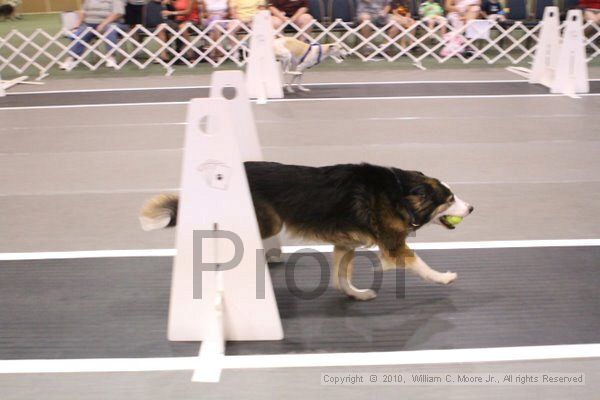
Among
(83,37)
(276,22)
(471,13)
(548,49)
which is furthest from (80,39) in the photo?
(548,49)

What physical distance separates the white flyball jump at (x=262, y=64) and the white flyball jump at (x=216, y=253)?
5832 mm

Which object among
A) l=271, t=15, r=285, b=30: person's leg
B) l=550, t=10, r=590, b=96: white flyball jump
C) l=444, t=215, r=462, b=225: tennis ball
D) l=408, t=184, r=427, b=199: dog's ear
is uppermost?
l=271, t=15, r=285, b=30: person's leg

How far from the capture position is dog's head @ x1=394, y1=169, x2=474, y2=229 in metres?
3.00

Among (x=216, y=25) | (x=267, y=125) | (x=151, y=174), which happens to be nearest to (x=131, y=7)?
(x=216, y=25)

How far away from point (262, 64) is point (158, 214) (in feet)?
19.6

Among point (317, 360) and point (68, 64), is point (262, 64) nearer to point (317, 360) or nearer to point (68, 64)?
point (68, 64)

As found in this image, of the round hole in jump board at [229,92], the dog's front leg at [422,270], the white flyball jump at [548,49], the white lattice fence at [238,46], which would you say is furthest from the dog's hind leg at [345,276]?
the white lattice fence at [238,46]

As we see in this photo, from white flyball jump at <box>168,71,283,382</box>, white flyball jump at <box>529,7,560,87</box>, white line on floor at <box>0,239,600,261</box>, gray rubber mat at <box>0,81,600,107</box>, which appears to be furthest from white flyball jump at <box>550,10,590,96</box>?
white flyball jump at <box>168,71,283,382</box>

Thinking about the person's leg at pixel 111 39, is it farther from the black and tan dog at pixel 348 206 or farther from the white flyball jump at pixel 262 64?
the black and tan dog at pixel 348 206

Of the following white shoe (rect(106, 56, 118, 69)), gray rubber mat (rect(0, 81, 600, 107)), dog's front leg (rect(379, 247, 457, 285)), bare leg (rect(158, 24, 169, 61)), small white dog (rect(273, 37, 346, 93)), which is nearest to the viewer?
dog's front leg (rect(379, 247, 457, 285))

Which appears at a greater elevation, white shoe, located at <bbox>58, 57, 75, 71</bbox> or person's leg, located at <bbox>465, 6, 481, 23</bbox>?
person's leg, located at <bbox>465, 6, 481, 23</bbox>

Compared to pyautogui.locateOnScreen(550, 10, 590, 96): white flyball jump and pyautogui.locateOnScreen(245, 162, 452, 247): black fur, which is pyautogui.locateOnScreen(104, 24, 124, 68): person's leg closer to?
pyautogui.locateOnScreen(550, 10, 590, 96): white flyball jump

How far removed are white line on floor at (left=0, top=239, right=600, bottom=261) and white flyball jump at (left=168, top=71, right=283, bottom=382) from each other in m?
1.14

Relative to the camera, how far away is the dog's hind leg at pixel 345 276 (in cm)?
326
